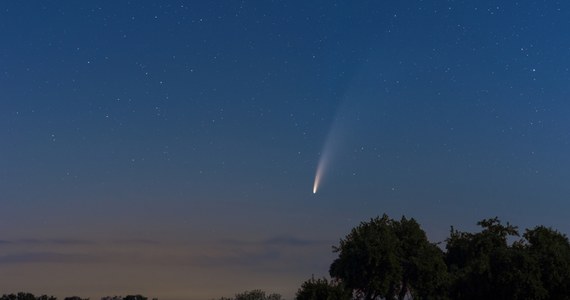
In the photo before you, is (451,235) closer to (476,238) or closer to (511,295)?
(476,238)

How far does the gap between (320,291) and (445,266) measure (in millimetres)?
36517

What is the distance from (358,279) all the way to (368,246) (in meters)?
3.93

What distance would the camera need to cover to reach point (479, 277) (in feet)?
273

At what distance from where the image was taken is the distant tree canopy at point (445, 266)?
81.4 m

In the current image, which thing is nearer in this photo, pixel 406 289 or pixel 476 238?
pixel 406 289

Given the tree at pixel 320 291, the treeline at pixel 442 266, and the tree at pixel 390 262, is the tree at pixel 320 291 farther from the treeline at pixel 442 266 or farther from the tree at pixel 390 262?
the tree at pixel 390 262

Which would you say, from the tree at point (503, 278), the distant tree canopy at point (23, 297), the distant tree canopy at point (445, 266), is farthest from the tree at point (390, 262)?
the distant tree canopy at point (23, 297)

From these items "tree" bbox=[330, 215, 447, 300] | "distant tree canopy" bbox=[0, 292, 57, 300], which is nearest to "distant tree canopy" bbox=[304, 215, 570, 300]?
"tree" bbox=[330, 215, 447, 300]

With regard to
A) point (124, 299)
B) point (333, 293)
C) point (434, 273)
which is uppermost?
point (124, 299)

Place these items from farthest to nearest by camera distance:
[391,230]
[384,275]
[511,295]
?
[391,230] → [384,275] → [511,295]

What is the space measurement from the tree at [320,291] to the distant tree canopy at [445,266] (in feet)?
0.24

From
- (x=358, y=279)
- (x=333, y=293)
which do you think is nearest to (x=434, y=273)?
(x=358, y=279)

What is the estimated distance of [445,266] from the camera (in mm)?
105000

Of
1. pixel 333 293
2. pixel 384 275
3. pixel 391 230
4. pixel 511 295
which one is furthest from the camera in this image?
pixel 391 230
